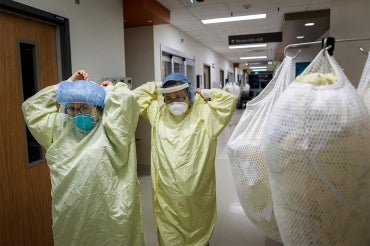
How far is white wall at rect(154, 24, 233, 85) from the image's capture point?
184 inches

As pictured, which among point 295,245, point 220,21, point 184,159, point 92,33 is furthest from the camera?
point 220,21

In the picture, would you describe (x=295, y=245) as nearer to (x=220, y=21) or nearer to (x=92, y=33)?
(x=92, y=33)

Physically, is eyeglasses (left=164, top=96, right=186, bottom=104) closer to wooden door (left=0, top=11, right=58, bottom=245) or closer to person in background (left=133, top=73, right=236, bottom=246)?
person in background (left=133, top=73, right=236, bottom=246)

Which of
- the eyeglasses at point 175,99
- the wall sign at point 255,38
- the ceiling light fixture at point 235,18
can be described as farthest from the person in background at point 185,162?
the wall sign at point 255,38

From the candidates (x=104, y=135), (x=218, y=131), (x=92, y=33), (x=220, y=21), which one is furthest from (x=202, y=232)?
(x=220, y=21)

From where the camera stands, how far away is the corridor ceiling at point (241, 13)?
416 centimetres

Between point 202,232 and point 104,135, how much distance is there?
980 mm

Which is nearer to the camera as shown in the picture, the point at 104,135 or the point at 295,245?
the point at 295,245

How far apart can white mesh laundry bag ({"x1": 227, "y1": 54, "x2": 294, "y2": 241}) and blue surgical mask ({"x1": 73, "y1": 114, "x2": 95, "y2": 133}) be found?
759 mm

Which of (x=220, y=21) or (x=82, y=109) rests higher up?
(x=220, y=21)

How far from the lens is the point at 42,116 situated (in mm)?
1558

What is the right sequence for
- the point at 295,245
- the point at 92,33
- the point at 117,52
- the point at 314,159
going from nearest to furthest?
the point at 314,159 < the point at 295,245 < the point at 92,33 < the point at 117,52

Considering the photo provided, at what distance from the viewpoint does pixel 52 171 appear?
146 centimetres

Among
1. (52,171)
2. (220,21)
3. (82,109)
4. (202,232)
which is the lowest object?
(202,232)
